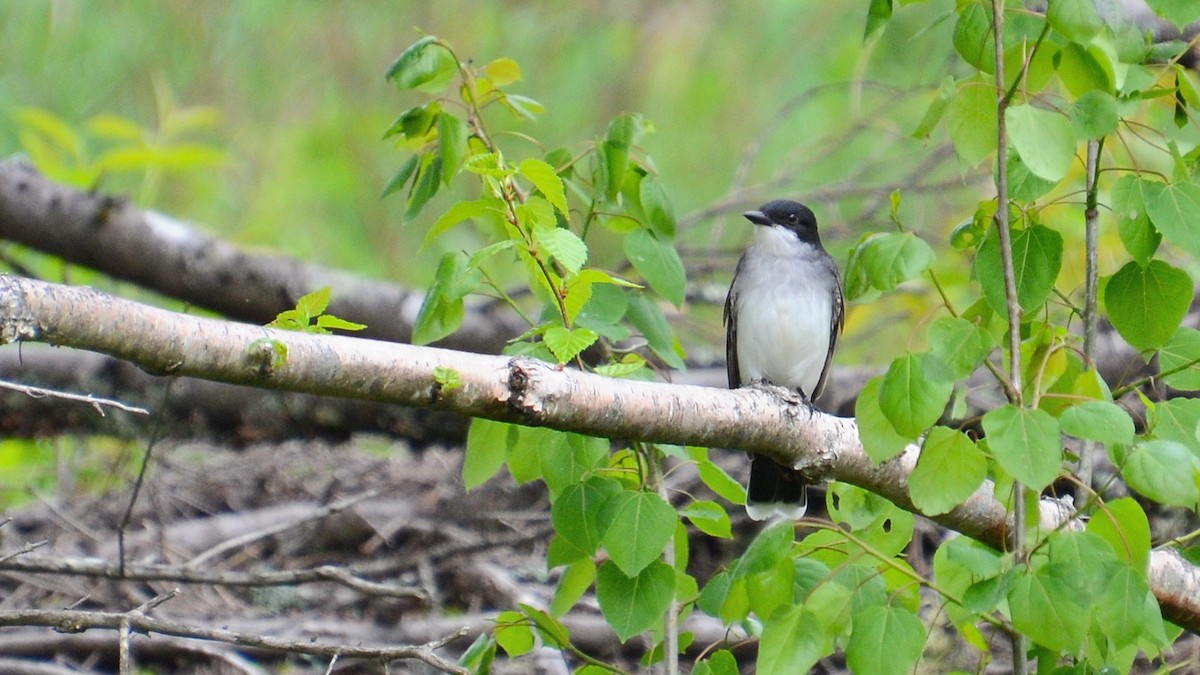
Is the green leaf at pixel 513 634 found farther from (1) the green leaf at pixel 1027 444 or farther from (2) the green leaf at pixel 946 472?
(1) the green leaf at pixel 1027 444

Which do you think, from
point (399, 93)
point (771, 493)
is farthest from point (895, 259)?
point (399, 93)

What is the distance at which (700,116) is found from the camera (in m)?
8.29

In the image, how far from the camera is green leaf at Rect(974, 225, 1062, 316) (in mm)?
2510

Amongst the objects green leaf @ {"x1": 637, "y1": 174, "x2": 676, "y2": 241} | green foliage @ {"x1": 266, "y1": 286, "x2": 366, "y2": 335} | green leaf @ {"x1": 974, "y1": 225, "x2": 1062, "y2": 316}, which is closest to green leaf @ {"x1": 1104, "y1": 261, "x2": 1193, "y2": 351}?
green leaf @ {"x1": 974, "y1": 225, "x2": 1062, "y2": 316}

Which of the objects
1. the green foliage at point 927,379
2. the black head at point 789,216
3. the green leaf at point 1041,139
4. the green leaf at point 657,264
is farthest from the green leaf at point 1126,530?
the black head at point 789,216

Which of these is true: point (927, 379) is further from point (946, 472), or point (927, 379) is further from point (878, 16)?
point (878, 16)

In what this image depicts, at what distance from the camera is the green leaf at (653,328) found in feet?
10.2

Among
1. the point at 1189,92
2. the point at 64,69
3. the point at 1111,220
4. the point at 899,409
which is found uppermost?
the point at 64,69

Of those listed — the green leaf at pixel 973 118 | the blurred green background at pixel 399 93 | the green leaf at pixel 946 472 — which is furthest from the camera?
the blurred green background at pixel 399 93

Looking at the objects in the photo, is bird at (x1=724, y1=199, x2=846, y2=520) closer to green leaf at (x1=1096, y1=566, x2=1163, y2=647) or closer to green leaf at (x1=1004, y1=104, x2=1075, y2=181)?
green leaf at (x1=1004, y1=104, x2=1075, y2=181)

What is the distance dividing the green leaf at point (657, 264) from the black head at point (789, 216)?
1.89 m

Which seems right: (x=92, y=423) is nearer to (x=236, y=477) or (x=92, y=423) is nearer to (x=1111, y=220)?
(x=236, y=477)

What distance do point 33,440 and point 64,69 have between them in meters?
2.59

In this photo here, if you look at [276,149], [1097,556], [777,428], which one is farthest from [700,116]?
[1097,556]
